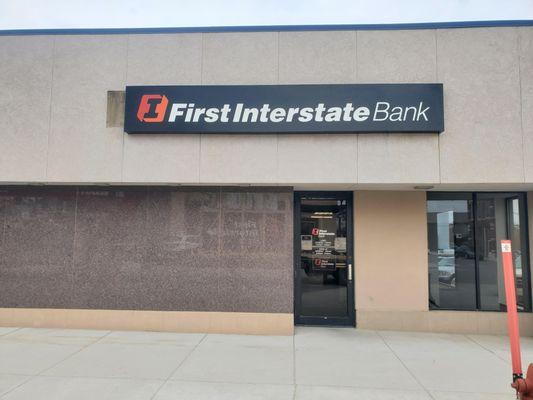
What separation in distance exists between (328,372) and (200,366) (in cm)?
189

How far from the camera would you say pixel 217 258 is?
753cm

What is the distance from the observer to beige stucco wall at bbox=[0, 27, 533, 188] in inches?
265

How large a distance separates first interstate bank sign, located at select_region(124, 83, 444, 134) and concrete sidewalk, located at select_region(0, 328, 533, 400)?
3.85 m

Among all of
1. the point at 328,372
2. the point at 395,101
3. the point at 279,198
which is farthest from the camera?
the point at 279,198

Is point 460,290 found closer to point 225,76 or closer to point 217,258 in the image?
point 217,258

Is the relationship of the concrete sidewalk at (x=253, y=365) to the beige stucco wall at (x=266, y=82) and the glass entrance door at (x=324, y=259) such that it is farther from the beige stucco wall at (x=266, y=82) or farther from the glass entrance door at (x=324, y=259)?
the beige stucco wall at (x=266, y=82)

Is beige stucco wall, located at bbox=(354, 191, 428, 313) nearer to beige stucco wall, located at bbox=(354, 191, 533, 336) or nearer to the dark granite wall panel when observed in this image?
beige stucco wall, located at bbox=(354, 191, 533, 336)

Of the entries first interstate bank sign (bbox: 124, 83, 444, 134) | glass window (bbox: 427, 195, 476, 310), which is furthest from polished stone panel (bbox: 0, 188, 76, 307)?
glass window (bbox: 427, 195, 476, 310)

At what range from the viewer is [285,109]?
698 cm

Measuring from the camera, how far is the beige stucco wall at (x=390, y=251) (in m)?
7.75

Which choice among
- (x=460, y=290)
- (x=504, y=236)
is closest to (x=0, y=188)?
(x=460, y=290)

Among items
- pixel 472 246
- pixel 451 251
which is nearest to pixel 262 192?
pixel 451 251

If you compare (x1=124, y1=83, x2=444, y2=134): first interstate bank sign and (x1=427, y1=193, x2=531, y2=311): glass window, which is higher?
(x1=124, y1=83, x2=444, y2=134): first interstate bank sign

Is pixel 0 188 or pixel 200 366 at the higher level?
pixel 0 188
